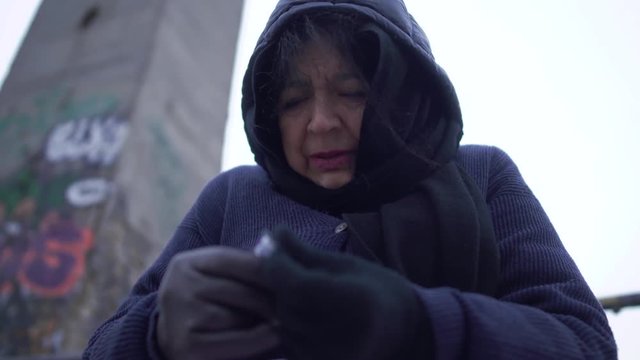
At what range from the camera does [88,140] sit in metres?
6.71

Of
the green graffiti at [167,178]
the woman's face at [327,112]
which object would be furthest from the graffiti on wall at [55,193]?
the woman's face at [327,112]

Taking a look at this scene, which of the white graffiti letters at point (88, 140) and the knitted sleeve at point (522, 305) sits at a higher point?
the knitted sleeve at point (522, 305)

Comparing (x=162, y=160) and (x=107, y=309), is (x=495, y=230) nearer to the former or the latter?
(x=107, y=309)

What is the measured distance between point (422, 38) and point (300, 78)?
0.33 meters

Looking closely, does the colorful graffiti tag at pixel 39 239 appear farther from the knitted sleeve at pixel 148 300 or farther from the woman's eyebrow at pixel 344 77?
the woman's eyebrow at pixel 344 77

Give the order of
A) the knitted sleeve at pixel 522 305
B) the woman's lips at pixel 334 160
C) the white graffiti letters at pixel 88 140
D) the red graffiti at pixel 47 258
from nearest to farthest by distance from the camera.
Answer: the knitted sleeve at pixel 522 305, the woman's lips at pixel 334 160, the red graffiti at pixel 47 258, the white graffiti letters at pixel 88 140

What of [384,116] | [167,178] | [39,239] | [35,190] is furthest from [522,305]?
[35,190]

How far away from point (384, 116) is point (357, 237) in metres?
0.29

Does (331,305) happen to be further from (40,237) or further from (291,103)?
(40,237)

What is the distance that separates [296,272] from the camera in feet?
2.26

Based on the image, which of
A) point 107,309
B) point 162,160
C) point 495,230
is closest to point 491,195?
point 495,230

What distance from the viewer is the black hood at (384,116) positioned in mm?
1210

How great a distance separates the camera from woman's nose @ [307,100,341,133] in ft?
4.23

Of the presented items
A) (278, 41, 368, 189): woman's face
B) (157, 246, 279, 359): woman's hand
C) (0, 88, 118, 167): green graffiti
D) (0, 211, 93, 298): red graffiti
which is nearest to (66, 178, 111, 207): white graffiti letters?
(0, 211, 93, 298): red graffiti
